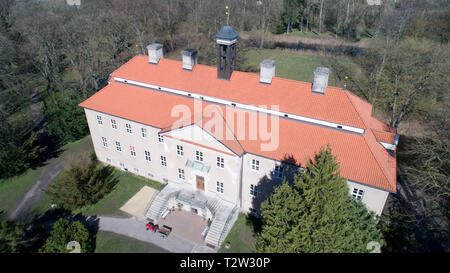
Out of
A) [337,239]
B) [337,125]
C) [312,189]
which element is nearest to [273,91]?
[337,125]

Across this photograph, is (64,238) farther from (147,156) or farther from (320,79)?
(320,79)

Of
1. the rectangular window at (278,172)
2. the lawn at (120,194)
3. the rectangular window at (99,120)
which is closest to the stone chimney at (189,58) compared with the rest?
the rectangular window at (99,120)

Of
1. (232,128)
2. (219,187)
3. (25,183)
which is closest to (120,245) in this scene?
(219,187)

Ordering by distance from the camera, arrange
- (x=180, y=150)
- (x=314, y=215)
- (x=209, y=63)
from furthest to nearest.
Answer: (x=209, y=63) → (x=180, y=150) → (x=314, y=215)

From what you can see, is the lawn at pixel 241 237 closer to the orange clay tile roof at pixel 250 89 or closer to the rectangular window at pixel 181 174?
the rectangular window at pixel 181 174
